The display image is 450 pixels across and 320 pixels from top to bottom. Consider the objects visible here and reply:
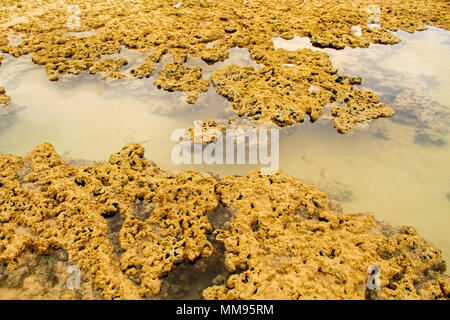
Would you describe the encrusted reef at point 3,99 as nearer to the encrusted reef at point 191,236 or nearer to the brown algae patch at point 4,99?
the brown algae patch at point 4,99

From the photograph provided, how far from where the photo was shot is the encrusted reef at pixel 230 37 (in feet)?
22.8

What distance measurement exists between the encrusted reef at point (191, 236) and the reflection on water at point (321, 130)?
678mm

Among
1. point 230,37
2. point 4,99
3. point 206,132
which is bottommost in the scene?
point 206,132

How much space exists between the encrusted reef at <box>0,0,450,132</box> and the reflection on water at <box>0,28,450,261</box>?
0.35 meters

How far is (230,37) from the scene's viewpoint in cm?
912

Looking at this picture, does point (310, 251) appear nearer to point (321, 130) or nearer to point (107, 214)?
point (107, 214)

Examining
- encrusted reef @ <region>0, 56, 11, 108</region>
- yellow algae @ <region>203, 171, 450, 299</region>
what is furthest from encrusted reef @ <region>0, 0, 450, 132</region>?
yellow algae @ <region>203, 171, 450, 299</region>

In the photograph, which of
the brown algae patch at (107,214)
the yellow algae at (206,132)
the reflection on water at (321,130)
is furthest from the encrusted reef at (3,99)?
the yellow algae at (206,132)

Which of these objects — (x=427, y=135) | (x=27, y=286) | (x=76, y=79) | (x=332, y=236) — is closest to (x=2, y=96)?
(x=76, y=79)

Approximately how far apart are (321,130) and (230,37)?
4.78 meters

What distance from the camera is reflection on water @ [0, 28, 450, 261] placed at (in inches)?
202

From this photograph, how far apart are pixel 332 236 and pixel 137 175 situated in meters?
3.34

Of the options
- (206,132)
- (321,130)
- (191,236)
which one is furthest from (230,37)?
(191,236)

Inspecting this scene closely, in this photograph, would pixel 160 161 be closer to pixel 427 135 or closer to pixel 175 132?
Answer: pixel 175 132
